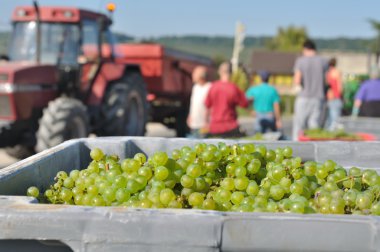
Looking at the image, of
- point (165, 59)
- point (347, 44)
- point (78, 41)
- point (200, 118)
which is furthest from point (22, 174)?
point (347, 44)

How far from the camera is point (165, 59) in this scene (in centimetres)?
1203

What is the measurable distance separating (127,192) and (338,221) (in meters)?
0.71

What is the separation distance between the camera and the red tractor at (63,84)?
829cm

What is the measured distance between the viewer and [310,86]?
8.39m

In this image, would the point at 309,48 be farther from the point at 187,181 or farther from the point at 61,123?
the point at 187,181

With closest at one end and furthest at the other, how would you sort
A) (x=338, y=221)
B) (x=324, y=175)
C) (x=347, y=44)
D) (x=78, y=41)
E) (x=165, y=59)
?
1. (x=338, y=221)
2. (x=324, y=175)
3. (x=78, y=41)
4. (x=165, y=59)
5. (x=347, y=44)

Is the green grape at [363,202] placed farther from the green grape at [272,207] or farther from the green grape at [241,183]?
the green grape at [241,183]

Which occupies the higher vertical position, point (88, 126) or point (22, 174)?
point (22, 174)

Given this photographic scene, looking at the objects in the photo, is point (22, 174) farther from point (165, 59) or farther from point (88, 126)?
point (165, 59)

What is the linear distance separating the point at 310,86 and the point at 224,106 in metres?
1.77

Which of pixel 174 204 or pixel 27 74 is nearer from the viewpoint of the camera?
pixel 174 204

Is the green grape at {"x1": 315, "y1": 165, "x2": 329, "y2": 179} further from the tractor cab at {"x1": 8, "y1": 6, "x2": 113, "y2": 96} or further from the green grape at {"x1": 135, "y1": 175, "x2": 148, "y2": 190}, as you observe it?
the tractor cab at {"x1": 8, "y1": 6, "x2": 113, "y2": 96}

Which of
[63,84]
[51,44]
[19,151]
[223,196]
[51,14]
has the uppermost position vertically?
[51,14]

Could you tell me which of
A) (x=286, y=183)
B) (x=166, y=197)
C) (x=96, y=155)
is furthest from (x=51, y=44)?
(x=166, y=197)
